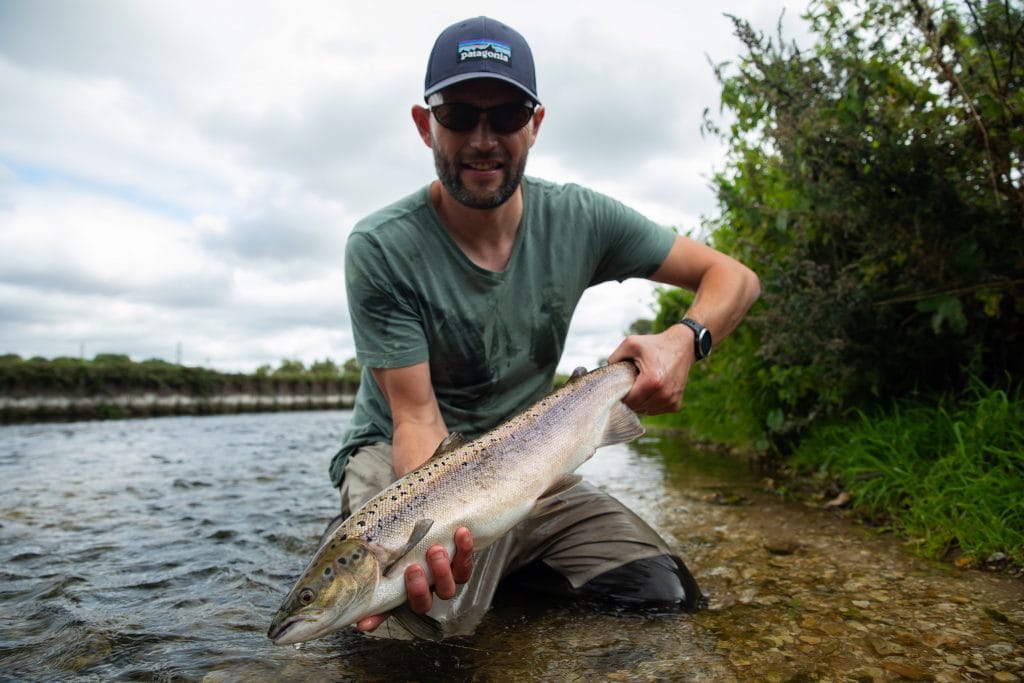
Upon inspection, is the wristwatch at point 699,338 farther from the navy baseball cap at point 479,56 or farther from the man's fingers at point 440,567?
the man's fingers at point 440,567

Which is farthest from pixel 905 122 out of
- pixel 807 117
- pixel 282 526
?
pixel 282 526

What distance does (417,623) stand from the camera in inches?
119

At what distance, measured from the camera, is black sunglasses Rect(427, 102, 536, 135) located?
3.59 meters

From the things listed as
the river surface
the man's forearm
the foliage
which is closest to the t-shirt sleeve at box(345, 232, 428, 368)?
the man's forearm

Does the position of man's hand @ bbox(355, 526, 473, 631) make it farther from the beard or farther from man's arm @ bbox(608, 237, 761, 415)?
the beard

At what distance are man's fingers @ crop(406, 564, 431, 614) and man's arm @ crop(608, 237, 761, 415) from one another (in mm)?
1360

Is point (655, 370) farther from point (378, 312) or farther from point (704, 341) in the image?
point (378, 312)

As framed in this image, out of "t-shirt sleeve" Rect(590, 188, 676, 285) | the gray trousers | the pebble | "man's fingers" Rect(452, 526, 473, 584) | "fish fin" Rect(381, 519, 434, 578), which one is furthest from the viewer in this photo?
"t-shirt sleeve" Rect(590, 188, 676, 285)

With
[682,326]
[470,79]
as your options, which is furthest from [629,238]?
[470,79]

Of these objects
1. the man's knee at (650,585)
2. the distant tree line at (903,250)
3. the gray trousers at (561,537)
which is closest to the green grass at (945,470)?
the distant tree line at (903,250)

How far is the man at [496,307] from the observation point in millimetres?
3539

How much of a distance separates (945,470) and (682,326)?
2.22 m

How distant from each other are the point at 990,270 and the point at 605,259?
2.51 metres

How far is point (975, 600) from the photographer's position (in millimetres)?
3350
